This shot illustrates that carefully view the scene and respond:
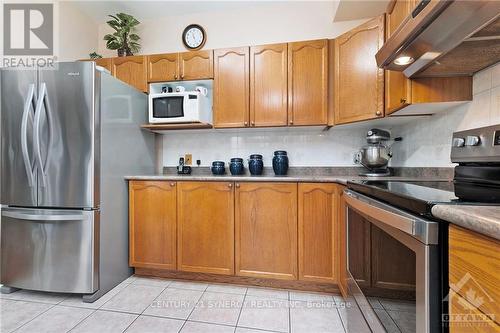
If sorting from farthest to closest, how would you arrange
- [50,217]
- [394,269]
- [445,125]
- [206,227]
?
[206,227] < [50,217] < [445,125] < [394,269]

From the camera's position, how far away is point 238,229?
74.5 inches

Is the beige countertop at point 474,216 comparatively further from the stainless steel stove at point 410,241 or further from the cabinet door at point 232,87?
the cabinet door at point 232,87

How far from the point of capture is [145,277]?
2.09 metres

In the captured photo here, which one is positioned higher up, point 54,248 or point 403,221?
point 403,221

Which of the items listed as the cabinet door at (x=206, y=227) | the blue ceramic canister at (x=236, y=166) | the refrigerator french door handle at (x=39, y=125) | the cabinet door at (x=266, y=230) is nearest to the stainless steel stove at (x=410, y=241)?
the cabinet door at (x=266, y=230)

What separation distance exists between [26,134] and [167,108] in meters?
1.05

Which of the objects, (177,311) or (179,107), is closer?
(177,311)

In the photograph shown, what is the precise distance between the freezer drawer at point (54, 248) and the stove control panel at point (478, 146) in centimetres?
226

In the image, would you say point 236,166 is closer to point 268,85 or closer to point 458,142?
point 268,85

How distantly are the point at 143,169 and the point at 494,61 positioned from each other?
105 inches

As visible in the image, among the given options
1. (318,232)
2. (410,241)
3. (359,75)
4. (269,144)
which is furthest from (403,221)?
(269,144)

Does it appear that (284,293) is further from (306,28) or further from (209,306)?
(306,28)

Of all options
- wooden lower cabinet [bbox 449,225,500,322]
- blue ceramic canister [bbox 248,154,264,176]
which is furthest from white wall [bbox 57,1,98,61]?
wooden lower cabinet [bbox 449,225,500,322]

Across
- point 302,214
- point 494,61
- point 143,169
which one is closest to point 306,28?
point 494,61
